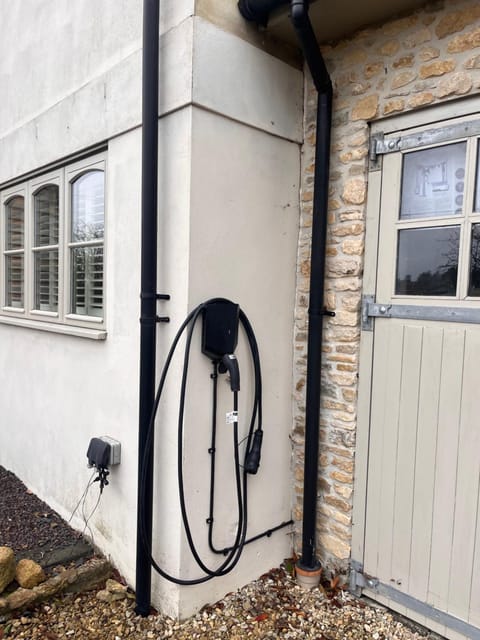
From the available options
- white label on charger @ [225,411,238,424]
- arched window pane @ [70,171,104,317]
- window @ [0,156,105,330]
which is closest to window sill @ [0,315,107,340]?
window @ [0,156,105,330]

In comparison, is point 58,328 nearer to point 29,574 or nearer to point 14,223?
point 14,223

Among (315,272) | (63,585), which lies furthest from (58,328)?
(315,272)

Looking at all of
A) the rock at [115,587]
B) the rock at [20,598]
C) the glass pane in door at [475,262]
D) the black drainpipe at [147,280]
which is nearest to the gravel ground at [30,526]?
the rock at [20,598]

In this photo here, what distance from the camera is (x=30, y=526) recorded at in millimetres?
3615

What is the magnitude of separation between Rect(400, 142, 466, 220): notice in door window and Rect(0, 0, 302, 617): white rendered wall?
750mm

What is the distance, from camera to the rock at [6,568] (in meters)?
2.72

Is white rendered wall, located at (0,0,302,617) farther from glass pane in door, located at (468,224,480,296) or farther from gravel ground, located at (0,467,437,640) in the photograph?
glass pane in door, located at (468,224,480,296)

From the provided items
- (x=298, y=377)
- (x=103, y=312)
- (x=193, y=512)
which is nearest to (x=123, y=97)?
(x=103, y=312)

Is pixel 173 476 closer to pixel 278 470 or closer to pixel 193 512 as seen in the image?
pixel 193 512

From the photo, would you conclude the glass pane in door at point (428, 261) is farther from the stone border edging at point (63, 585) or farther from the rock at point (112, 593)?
the stone border edging at point (63, 585)

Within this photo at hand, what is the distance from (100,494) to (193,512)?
3.08ft

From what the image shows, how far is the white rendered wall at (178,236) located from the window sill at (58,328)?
0.27 ft

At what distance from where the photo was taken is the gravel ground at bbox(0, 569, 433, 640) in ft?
8.54

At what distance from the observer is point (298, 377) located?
126 inches
